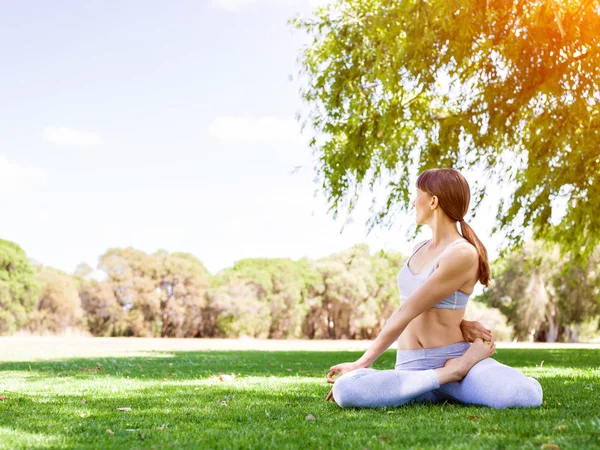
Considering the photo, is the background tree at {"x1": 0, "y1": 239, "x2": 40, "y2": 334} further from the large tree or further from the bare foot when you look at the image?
the bare foot

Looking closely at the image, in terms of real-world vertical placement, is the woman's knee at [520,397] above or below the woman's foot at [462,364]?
below

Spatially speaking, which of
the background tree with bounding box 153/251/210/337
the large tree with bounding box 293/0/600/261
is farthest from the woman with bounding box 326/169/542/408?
the background tree with bounding box 153/251/210/337

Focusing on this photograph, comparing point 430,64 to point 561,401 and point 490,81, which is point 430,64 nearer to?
point 490,81

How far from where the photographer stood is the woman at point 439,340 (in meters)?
4.30

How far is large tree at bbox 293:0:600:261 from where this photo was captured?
10875 millimetres

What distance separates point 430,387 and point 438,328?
16.8 inches

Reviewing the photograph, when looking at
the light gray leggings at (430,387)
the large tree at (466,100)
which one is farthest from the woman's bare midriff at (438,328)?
the large tree at (466,100)

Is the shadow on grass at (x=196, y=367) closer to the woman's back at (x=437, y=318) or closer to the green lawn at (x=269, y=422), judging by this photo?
the green lawn at (x=269, y=422)

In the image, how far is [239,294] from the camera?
67875 millimetres

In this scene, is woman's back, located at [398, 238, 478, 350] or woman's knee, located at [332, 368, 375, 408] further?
woman's back, located at [398, 238, 478, 350]

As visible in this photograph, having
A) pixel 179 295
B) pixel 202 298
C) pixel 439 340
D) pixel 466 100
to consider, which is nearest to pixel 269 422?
pixel 439 340

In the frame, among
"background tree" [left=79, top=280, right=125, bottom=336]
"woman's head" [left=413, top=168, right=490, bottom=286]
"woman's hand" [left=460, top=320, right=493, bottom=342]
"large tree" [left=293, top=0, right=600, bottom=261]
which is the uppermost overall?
"large tree" [left=293, top=0, right=600, bottom=261]

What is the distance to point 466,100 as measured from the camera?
13.1 m

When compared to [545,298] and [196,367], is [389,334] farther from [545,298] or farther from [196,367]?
[545,298]
